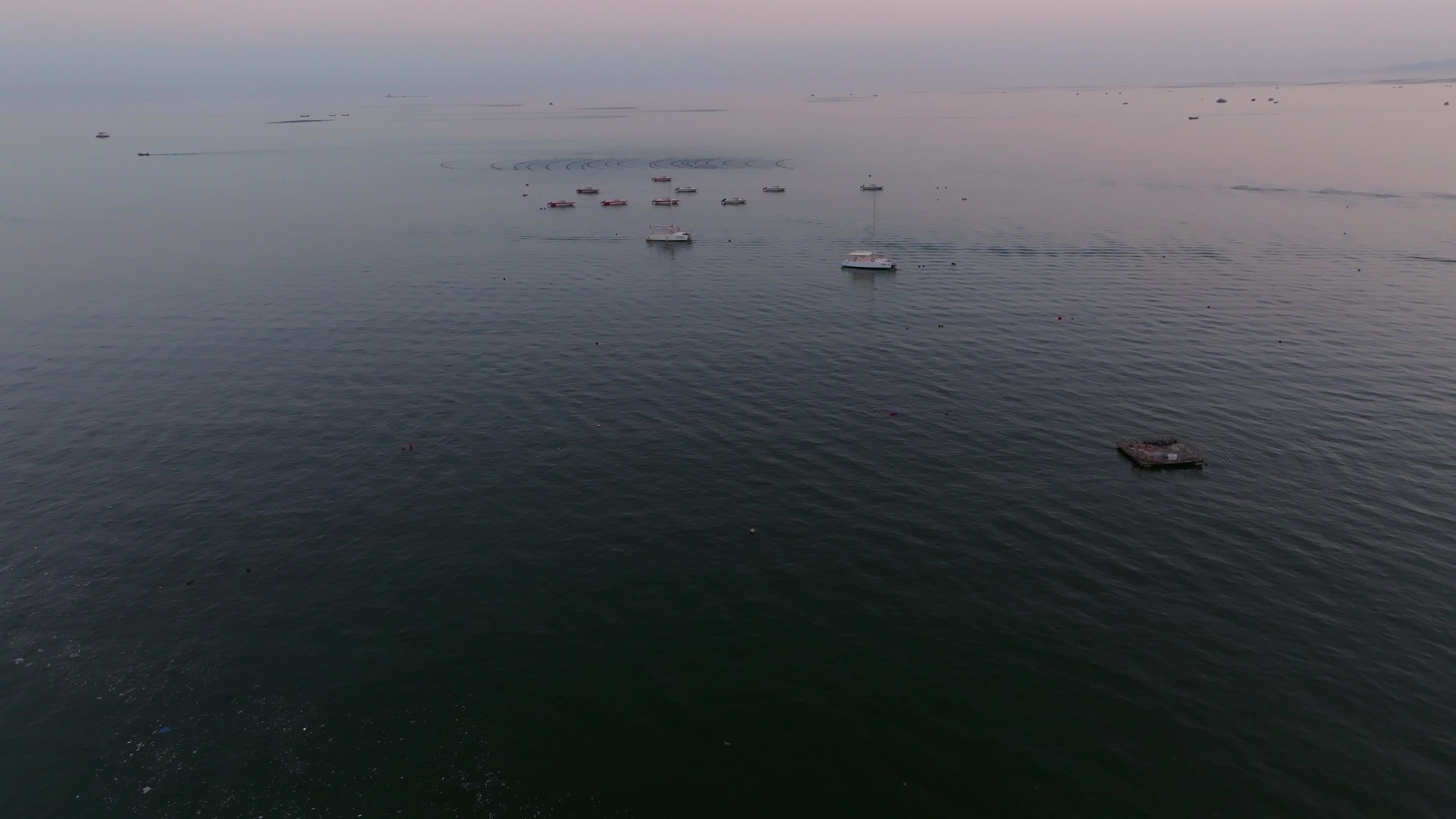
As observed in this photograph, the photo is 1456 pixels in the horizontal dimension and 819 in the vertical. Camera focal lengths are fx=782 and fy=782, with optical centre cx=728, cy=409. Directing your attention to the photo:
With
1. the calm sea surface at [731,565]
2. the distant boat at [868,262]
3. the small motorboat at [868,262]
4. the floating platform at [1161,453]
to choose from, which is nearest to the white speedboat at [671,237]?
the distant boat at [868,262]

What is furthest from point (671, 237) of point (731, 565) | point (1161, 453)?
point (731, 565)

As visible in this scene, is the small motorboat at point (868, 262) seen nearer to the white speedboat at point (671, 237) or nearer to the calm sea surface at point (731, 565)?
the calm sea surface at point (731, 565)

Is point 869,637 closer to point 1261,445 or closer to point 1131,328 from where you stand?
point 1261,445

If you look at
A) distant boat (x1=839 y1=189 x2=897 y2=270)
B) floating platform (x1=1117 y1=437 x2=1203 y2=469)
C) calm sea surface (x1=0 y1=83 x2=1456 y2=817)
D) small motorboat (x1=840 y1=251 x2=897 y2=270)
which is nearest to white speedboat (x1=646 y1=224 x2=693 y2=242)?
distant boat (x1=839 y1=189 x2=897 y2=270)

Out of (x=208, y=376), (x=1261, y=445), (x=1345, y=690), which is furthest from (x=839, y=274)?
(x=1345, y=690)

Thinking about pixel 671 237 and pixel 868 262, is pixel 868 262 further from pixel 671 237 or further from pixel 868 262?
pixel 671 237

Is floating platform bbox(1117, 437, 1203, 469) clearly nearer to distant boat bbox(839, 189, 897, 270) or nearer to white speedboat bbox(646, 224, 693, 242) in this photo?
distant boat bbox(839, 189, 897, 270)
